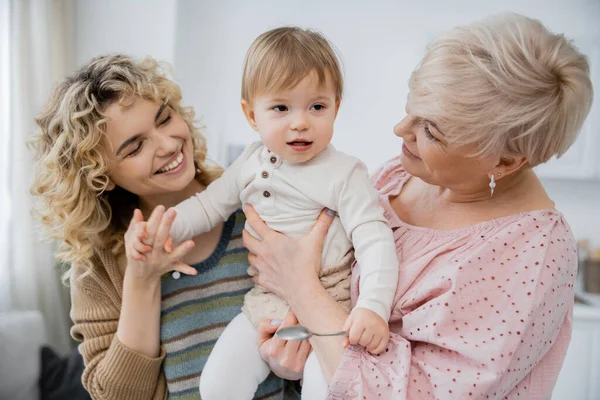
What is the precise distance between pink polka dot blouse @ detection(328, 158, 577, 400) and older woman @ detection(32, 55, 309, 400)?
24cm

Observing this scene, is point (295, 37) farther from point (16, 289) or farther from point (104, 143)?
point (16, 289)

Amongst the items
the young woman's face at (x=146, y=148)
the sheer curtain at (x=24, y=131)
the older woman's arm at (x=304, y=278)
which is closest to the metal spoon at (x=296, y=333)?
the older woman's arm at (x=304, y=278)

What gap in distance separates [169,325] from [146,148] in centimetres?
45

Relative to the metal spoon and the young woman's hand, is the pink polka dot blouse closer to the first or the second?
the metal spoon

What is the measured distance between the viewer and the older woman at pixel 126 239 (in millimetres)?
1293

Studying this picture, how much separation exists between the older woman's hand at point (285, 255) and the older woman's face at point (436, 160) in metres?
0.22

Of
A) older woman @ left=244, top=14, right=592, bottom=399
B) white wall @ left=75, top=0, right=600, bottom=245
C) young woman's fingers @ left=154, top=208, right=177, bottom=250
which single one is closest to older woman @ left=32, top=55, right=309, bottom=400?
young woman's fingers @ left=154, top=208, right=177, bottom=250

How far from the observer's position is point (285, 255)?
127 cm

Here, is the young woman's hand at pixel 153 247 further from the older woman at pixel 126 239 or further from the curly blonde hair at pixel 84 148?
the curly blonde hair at pixel 84 148

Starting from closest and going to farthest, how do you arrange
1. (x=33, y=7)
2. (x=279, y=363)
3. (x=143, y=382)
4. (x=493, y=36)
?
(x=493, y=36) < (x=279, y=363) < (x=143, y=382) < (x=33, y=7)

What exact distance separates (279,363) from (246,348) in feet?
0.29

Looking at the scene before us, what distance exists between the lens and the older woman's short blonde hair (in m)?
1.10

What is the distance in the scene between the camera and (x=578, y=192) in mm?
3447

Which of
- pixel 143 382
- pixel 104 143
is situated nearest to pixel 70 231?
pixel 104 143
